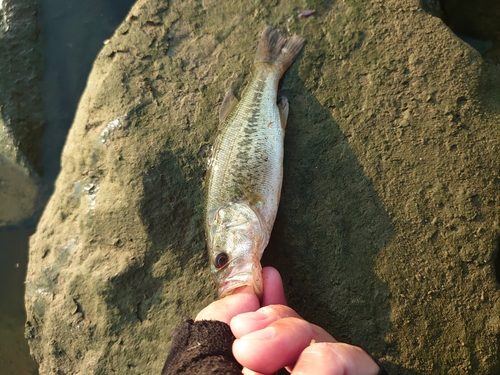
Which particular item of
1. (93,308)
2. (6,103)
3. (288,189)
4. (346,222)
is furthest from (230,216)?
(6,103)

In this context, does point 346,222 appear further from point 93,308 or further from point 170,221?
point 93,308

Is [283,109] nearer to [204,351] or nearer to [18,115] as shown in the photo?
[204,351]

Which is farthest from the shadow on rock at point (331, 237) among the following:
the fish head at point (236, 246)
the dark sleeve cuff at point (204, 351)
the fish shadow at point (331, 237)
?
the dark sleeve cuff at point (204, 351)

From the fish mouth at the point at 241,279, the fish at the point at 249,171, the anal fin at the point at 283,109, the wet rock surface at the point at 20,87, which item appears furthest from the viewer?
the wet rock surface at the point at 20,87

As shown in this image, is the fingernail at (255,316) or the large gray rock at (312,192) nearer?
the fingernail at (255,316)

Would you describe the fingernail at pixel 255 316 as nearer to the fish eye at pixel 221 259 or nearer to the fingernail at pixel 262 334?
the fingernail at pixel 262 334
